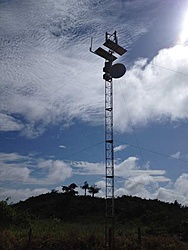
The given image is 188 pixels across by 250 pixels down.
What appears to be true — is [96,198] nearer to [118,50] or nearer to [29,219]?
[29,219]

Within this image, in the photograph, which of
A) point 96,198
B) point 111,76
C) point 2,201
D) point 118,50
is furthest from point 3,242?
point 96,198

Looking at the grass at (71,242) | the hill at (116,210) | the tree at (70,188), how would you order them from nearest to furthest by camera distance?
the grass at (71,242) → the hill at (116,210) → the tree at (70,188)

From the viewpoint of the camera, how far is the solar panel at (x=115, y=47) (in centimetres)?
2306

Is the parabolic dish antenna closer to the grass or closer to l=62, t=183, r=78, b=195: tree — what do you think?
the grass

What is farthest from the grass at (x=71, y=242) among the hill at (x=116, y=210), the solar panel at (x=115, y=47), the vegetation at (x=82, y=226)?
the solar panel at (x=115, y=47)

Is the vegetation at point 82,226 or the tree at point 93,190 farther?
the tree at point 93,190

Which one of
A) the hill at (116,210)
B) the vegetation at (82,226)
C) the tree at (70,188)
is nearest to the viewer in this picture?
the vegetation at (82,226)

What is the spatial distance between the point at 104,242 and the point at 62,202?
34410mm

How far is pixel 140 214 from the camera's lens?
45.4m

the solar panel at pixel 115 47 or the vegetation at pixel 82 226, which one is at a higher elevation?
the solar panel at pixel 115 47

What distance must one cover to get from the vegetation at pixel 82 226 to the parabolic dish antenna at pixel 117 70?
34.7 ft

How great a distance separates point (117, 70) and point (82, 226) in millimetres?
14168

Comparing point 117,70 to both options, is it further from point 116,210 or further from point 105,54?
point 116,210

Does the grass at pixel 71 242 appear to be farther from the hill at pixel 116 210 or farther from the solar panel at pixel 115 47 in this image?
the solar panel at pixel 115 47
